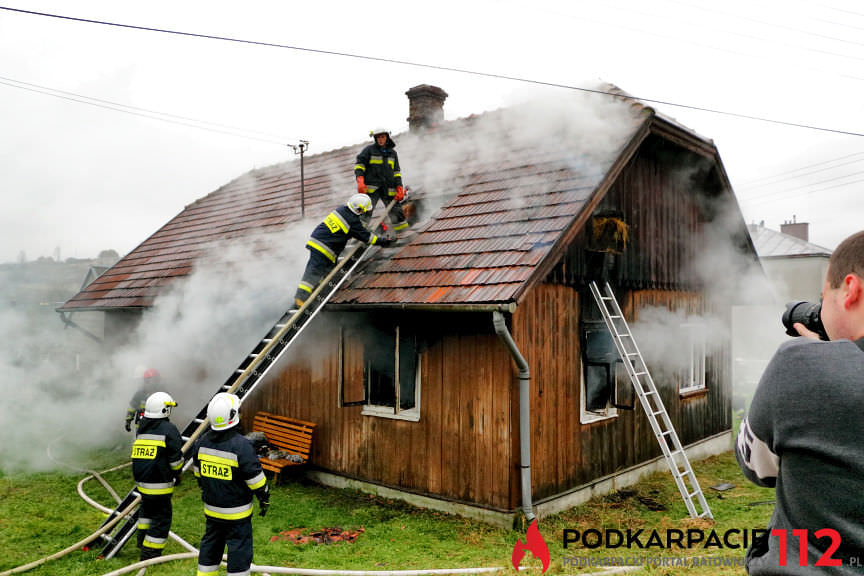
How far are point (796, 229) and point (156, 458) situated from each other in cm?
4192

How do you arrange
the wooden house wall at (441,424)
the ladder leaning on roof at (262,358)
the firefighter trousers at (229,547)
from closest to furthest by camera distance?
1. the firefighter trousers at (229,547)
2. the ladder leaning on roof at (262,358)
3. the wooden house wall at (441,424)

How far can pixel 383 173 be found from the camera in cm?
956

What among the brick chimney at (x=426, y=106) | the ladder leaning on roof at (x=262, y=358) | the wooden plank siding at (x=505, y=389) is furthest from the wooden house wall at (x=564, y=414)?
the brick chimney at (x=426, y=106)

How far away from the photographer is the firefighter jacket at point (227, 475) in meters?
4.99

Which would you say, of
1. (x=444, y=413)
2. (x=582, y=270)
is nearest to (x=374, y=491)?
(x=444, y=413)

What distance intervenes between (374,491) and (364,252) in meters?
3.49

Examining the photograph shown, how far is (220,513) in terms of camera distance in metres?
4.98

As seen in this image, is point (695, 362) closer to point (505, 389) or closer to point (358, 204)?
point (505, 389)

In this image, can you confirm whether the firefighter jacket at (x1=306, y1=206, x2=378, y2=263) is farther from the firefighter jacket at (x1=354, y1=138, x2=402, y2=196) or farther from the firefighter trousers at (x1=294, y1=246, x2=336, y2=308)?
the firefighter jacket at (x1=354, y1=138, x2=402, y2=196)

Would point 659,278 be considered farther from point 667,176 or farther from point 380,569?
point 380,569

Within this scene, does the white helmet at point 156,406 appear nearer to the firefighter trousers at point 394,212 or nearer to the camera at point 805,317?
the firefighter trousers at point 394,212

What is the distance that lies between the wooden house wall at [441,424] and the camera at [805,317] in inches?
199

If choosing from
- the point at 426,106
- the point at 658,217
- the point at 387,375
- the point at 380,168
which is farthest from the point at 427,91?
the point at 387,375

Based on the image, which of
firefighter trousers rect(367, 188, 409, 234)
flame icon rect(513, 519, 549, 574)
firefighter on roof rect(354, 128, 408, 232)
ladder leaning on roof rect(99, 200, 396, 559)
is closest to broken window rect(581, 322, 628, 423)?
flame icon rect(513, 519, 549, 574)
